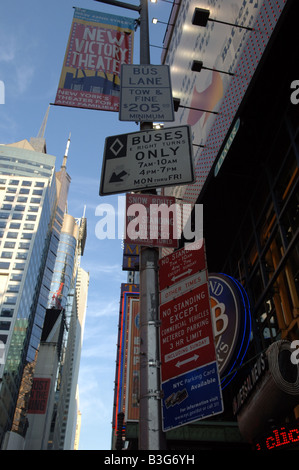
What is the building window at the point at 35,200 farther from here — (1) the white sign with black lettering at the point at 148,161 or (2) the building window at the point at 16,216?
(1) the white sign with black lettering at the point at 148,161

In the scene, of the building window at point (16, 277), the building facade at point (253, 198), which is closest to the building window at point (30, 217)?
the building window at point (16, 277)

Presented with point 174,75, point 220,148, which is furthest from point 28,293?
point 220,148

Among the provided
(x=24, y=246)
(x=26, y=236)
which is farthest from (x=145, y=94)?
(x=26, y=236)

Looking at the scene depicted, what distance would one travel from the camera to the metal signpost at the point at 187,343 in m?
3.73

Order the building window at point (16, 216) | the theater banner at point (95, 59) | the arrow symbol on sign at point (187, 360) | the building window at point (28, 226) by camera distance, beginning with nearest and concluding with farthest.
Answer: the arrow symbol on sign at point (187, 360), the theater banner at point (95, 59), the building window at point (28, 226), the building window at point (16, 216)

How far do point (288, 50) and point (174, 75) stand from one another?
12.8m

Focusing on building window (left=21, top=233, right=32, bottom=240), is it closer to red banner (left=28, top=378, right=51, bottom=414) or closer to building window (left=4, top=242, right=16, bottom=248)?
building window (left=4, top=242, right=16, bottom=248)

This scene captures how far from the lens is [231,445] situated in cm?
987

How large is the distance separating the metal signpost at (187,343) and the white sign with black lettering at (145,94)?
2292mm

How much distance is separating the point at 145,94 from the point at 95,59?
466 centimetres

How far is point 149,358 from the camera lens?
154 inches

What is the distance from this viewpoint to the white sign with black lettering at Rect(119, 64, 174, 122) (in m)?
6.05
